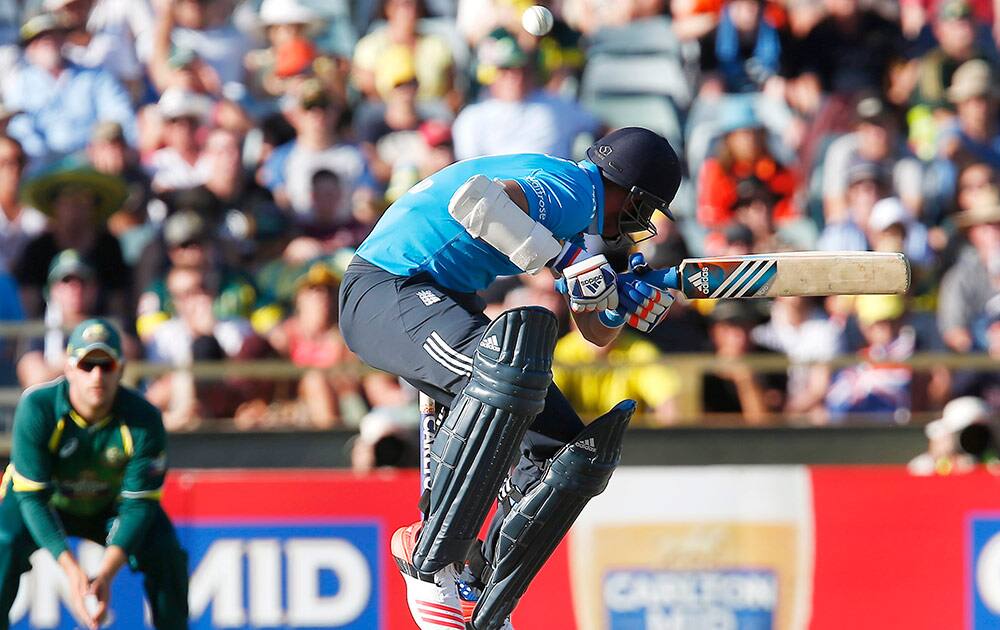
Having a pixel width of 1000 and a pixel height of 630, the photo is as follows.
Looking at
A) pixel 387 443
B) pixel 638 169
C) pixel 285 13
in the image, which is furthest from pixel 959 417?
pixel 285 13

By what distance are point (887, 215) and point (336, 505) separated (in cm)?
416

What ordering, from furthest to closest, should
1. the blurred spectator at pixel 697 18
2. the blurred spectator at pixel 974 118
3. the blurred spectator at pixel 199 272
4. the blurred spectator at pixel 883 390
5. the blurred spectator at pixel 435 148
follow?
the blurred spectator at pixel 697 18, the blurred spectator at pixel 974 118, the blurred spectator at pixel 435 148, the blurred spectator at pixel 199 272, the blurred spectator at pixel 883 390

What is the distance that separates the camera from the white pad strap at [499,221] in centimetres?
506

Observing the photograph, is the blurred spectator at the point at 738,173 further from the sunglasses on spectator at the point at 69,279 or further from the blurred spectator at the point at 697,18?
the sunglasses on spectator at the point at 69,279

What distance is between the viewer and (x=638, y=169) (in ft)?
18.4

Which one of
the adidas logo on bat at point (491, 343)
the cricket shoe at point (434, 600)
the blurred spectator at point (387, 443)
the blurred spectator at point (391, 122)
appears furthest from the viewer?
the blurred spectator at point (391, 122)

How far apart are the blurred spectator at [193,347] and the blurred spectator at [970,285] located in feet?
14.1

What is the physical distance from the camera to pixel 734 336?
9.59 meters

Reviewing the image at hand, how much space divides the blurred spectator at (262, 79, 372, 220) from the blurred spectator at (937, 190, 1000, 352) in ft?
12.5

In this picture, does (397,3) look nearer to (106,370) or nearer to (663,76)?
(663,76)

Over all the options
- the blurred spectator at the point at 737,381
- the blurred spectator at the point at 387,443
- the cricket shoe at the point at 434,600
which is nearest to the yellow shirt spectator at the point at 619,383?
the blurred spectator at the point at 737,381

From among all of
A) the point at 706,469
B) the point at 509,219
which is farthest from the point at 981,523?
the point at 509,219

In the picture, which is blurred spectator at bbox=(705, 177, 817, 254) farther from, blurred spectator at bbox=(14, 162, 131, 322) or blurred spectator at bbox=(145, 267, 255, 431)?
blurred spectator at bbox=(14, 162, 131, 322)

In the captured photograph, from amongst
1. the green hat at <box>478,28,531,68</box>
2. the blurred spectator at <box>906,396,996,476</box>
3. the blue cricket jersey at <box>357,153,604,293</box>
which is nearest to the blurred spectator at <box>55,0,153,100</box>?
the green hat at <box>478,28,531,68</box>
